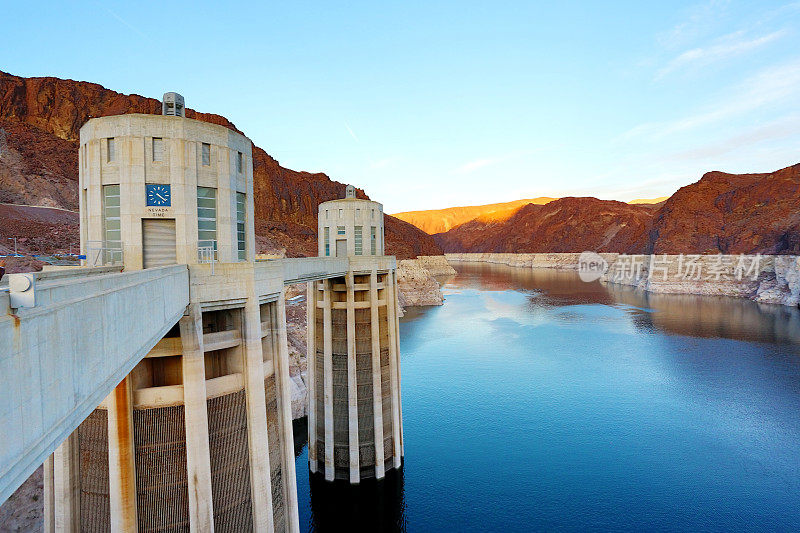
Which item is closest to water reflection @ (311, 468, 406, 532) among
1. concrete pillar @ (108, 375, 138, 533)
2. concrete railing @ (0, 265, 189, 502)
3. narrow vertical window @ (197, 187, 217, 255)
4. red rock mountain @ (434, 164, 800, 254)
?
concrete pillar @ (108, 375, 138, 533)

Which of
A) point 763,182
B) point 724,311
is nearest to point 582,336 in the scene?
point 724,311

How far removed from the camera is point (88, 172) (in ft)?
36.8

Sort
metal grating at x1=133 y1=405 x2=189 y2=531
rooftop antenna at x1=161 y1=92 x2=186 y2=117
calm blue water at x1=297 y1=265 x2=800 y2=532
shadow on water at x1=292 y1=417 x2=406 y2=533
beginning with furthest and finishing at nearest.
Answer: calm blue water at x1=297 y1=265 x2=800 y2=532 → shadow on water at x1=292 y1=417 x2=406 y2=533 → rooftop antenna at x1=161 y1=92 x2=186 y2=117 → metal grating at x1=133 y1=405 x2=189 y2=531

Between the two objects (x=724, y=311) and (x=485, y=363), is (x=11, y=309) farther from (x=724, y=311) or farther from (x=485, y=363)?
(x=724, y=311)

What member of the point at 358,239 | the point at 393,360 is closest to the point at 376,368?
the point at 393,360

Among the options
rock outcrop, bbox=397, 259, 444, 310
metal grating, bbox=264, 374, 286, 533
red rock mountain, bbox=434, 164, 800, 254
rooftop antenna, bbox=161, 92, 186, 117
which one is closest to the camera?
rooftop antenna, bbox=161, 92, 186, 117

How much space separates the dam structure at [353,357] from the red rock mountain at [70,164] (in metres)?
46.9

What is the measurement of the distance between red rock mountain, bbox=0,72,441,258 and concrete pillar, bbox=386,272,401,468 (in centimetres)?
4956

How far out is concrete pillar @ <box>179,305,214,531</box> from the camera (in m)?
10.3

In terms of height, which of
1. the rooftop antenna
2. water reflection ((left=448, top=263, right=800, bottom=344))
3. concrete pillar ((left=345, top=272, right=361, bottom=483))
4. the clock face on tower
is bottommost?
water reflection ((left=448, top=263, right=800, bottom=344))

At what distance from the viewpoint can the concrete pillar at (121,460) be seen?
10.2 meters

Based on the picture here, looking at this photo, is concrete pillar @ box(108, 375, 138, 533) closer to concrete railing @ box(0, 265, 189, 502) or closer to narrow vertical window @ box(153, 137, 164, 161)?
concrete railing @ box(0, 265, 189, 502)

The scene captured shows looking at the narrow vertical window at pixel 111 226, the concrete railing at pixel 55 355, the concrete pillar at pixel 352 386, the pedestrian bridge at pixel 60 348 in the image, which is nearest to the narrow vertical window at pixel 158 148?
the narrow vertical window at pixel 111 226

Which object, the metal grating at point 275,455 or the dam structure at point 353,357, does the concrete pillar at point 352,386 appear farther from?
the metal grating at point 275,455
